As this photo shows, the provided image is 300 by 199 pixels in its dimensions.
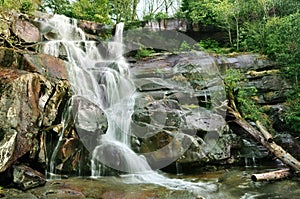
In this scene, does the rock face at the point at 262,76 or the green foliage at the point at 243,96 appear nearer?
the green foliage at the point at 243,96

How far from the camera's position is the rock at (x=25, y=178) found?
5.22 m

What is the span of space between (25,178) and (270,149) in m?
5.67

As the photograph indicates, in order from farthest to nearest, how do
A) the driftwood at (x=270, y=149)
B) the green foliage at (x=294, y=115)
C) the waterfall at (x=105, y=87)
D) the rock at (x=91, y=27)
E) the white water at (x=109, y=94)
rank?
1. the rock at (x=91, y=27)
2. the green foliage at (x=294, y=115)
3. the waterfall at (x=105, y=87)
4. the white water at (x=109, y=94)
5. the driftwood at (x=270, y=149)

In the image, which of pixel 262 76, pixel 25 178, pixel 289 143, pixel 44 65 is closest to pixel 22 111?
pixel 25 178

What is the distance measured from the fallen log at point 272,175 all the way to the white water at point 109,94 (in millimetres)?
913

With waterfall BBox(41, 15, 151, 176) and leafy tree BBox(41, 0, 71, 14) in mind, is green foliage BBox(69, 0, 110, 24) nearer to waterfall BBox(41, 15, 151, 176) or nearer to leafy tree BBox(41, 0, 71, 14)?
leafy tree BBox(41, 0, 71, 14)

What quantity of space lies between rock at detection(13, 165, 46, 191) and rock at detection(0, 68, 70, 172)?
226 mm

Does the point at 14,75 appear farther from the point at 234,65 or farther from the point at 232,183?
the point at 234,65


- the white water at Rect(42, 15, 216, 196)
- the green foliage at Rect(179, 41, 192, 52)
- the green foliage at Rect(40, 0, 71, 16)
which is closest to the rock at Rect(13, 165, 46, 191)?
the white water at Rect(42, 15, 216, 196)

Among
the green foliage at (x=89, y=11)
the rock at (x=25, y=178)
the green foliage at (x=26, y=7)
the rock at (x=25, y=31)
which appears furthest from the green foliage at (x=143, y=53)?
the rock at (x=25, y=178)

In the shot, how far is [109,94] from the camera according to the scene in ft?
30.8

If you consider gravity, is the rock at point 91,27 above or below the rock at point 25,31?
above

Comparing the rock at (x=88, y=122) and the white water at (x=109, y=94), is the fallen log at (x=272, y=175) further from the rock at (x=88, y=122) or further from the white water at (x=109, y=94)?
the rock at (x=88, y=122)

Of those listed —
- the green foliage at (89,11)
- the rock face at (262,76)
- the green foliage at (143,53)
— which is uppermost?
the green foliage at (89,11)
